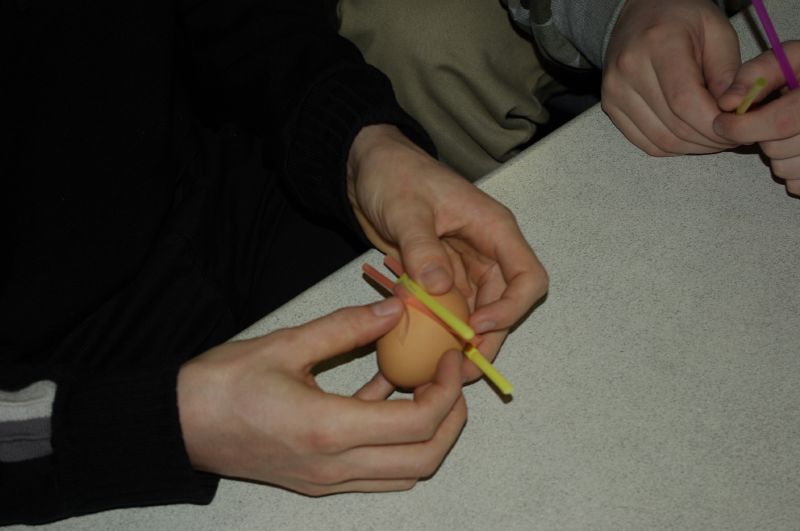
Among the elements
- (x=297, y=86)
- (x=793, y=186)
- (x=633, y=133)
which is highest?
(x=297, y=86)

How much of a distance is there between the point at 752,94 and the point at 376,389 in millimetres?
509

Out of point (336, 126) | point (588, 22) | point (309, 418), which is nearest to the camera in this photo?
point (309, 418)

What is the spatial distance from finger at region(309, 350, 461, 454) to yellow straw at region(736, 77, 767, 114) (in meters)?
0.45

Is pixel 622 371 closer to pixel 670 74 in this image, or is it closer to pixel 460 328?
pixel 460 328

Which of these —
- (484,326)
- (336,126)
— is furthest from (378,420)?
(336,126)

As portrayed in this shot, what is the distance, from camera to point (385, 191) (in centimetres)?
82

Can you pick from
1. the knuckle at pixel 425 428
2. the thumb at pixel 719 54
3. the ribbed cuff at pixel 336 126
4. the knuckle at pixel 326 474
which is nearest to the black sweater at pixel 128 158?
the ribbed cuff at pixel 336 126

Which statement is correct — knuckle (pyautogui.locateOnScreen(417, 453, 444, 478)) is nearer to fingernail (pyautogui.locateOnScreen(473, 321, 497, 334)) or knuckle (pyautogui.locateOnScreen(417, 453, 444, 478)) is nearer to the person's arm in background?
fingernail (pyautogui.locateOnScreen(473, 321, 497, 334))

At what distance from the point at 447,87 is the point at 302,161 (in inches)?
11.8

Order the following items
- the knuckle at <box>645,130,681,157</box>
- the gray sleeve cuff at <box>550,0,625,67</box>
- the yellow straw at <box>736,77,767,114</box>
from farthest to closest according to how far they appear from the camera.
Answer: the gray sleeve cuff at <box>550,0,625,67</box> < the knuckle at <box>645,130,681,157</box> < the yellow straw at <box>736,77,767,114</box>

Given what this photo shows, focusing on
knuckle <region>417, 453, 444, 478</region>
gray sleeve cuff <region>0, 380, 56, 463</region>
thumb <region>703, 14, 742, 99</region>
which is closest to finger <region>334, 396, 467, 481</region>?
knuckle <region>417, 453, 444, 478</region>

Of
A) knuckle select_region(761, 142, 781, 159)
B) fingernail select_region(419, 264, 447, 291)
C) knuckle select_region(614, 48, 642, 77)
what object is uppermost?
fingernail select_region(419, 264, 447, 291)

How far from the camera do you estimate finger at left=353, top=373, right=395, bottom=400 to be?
2.42ft

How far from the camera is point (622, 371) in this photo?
0.74 metres
